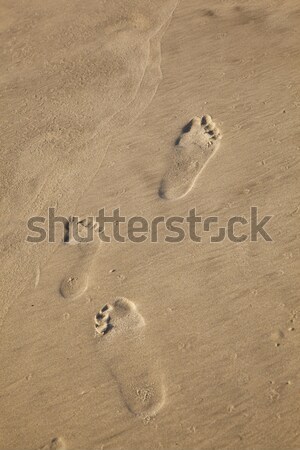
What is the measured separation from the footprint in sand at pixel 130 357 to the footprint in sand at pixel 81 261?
0.33 m

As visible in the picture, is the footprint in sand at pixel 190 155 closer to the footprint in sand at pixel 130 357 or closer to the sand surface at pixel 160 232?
the sand surface at pixel 160 232

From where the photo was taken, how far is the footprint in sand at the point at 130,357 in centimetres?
339

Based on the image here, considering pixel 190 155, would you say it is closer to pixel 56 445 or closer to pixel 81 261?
pixel 81 261

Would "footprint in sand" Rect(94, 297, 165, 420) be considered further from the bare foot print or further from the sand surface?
the bare foot print

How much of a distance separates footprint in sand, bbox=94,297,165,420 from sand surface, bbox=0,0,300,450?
0.01m

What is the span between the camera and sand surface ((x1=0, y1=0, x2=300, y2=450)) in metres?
3.38

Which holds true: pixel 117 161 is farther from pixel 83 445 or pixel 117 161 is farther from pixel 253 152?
pixel 83 445

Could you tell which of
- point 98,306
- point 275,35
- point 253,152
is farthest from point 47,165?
point 275,35

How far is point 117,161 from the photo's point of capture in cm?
488
